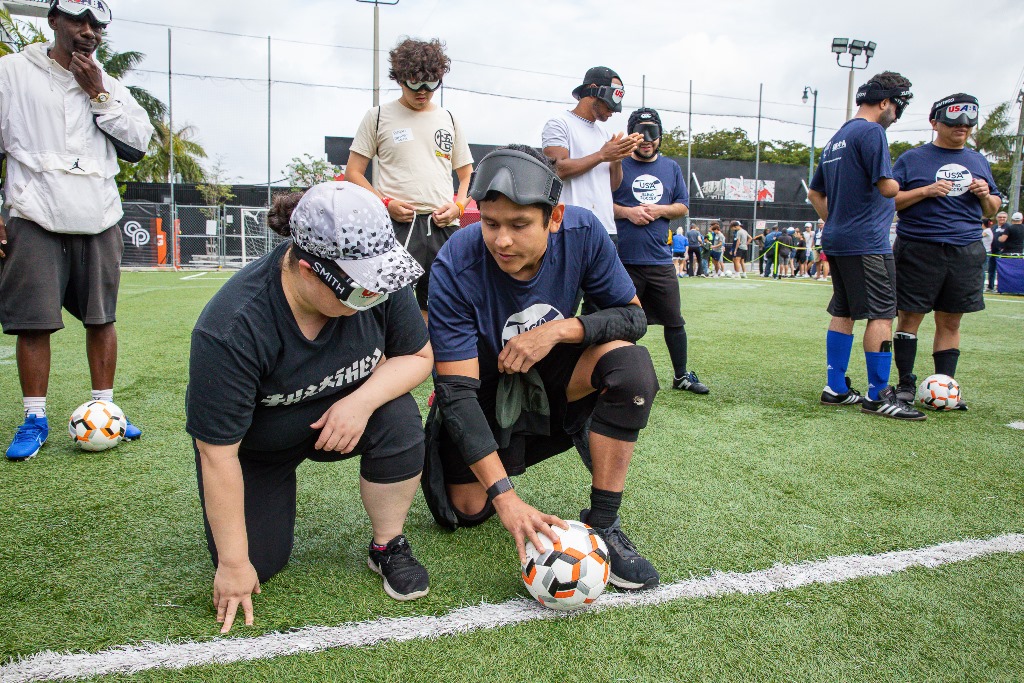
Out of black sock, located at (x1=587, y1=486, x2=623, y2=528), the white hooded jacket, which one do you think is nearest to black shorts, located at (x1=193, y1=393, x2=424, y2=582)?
black sock, located at (x1=587, y1=486, x2=623, y2=528)

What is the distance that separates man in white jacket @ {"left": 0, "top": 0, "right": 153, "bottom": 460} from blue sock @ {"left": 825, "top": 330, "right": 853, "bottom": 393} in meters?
4.72

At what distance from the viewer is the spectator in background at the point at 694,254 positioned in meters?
23.8

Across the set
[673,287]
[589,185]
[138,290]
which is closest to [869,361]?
[673,287]

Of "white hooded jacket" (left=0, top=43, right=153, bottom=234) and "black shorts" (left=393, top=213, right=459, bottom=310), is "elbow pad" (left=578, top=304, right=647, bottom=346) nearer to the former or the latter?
"black shorts" (left=393, top=213, right=459, bottom=310)

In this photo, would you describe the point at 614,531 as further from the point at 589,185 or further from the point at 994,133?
the point at 994,133

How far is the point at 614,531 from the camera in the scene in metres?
2.48

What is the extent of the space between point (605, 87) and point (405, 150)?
4.79ft

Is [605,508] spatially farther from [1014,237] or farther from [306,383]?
[1014,237]

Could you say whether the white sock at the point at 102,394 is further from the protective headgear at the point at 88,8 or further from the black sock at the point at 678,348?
the black sock at the point at 678,348

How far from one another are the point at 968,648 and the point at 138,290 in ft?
47.7

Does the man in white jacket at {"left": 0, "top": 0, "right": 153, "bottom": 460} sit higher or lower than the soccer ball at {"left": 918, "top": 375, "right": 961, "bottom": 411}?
higher

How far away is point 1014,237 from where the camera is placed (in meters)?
16.4

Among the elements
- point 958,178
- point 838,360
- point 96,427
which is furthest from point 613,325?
point 958,178

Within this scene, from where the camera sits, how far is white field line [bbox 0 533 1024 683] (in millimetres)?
1868
